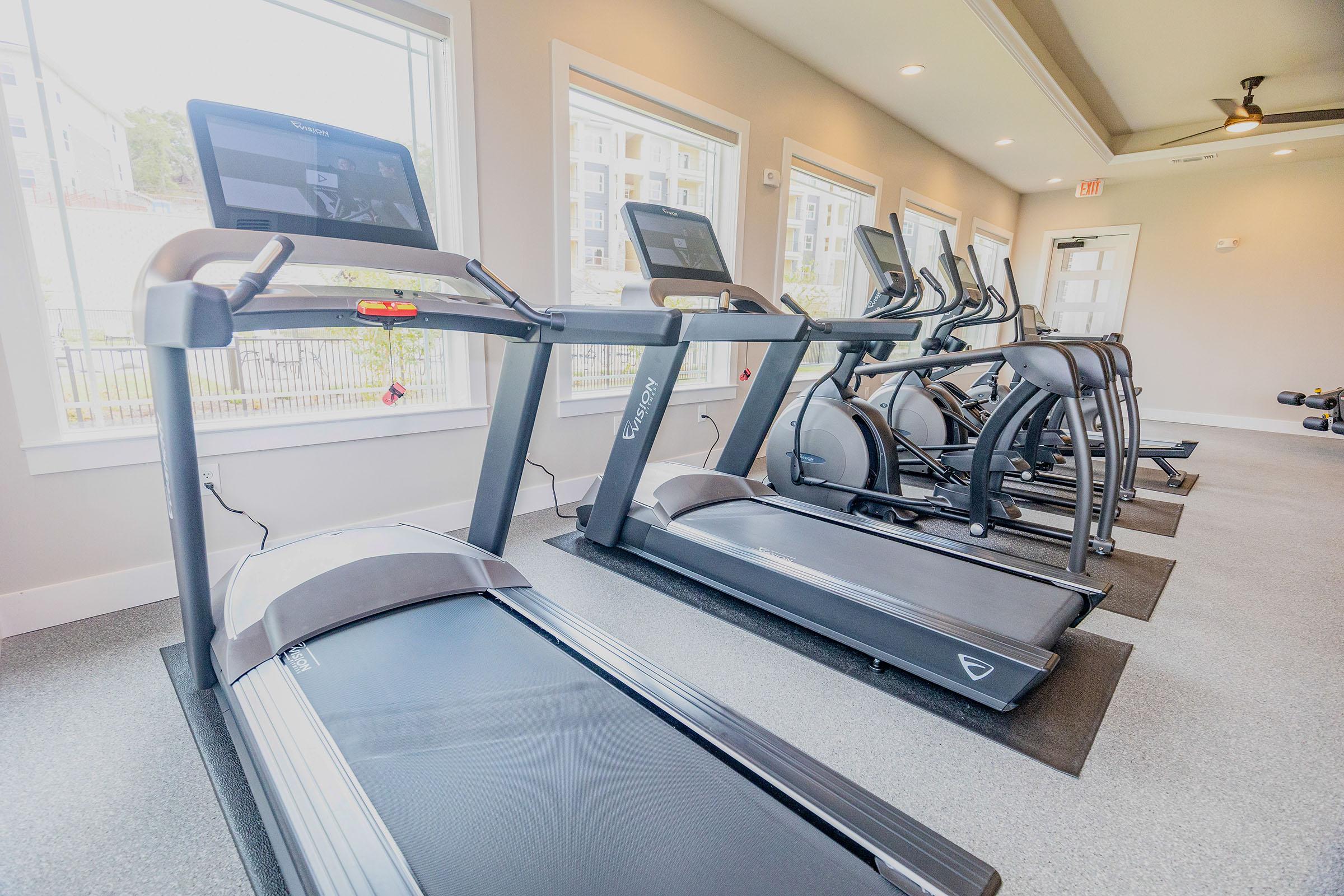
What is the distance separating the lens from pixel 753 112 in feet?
13.0

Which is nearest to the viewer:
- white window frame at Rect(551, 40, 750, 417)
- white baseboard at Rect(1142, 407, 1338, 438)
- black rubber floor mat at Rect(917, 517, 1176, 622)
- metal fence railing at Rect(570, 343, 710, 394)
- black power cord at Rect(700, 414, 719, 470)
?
black rubber floor mat at Rect(917, 517, 1176, 622)

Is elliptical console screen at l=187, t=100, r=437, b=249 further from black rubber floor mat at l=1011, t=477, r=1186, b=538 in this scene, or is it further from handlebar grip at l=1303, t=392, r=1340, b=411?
handlebar grip at l=1303, t=392, r=1340, b=411

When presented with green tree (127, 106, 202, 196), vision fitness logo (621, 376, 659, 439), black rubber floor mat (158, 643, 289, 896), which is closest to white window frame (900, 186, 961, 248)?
vision fitness logo (621, 376, 659, 439)

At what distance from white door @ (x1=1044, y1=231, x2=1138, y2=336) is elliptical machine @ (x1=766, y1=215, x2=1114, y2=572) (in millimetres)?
5874

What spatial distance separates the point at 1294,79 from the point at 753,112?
4888 millimetres

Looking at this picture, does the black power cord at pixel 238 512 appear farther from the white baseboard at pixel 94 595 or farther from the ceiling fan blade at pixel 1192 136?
the ceiling fan blade at pixel 1192 136

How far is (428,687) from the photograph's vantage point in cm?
132

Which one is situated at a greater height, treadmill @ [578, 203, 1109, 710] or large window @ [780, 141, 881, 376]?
large window @ [780, 141, 881, 376]

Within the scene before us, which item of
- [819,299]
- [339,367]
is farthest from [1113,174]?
[339,367]

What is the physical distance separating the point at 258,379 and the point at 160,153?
805 millimetres

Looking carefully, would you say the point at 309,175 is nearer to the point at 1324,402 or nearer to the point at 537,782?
the point at 537,782

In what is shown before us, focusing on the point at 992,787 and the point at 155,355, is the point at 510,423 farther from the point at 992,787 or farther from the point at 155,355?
the point at 992,787

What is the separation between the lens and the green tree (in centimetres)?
201

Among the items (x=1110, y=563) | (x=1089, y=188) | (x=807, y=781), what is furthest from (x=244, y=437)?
(x=1089, y=188)
